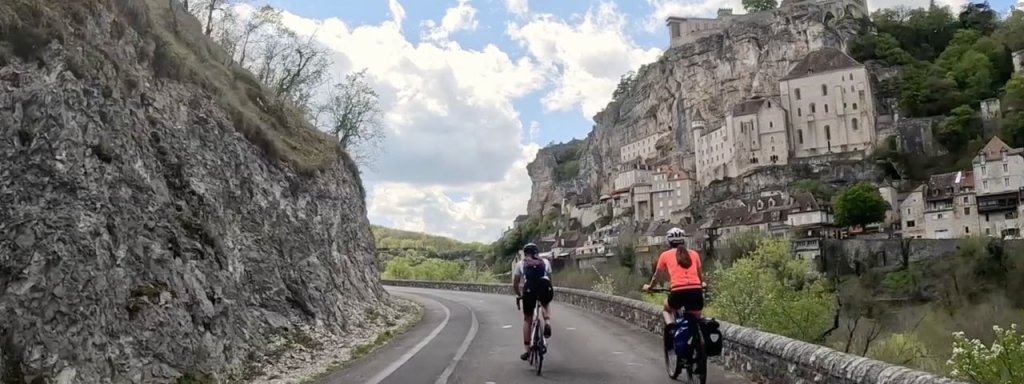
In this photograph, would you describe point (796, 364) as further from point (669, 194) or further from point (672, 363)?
point (669, 194)

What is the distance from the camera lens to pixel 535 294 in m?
10.7

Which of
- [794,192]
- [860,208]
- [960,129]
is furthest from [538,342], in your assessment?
[960,129]

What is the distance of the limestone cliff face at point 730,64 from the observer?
13612 cm

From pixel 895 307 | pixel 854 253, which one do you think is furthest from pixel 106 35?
pixel 854 253

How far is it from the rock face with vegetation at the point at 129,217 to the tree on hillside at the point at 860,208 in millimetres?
90167

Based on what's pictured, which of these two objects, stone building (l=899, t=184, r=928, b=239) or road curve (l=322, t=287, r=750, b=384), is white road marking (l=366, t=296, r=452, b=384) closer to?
road curve (l=322, t=287, r=750, b=384)

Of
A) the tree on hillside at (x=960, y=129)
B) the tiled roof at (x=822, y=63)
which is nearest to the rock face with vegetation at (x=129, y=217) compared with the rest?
the tree on hillside at (x=960, y=129)

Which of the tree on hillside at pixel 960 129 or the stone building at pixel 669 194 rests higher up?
the tree on hillside at pixel 960 129

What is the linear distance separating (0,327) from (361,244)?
20136 mm

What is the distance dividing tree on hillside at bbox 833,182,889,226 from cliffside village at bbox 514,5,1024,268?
141 centimetres

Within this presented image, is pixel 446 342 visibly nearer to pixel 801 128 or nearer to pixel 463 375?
pixel 463 375

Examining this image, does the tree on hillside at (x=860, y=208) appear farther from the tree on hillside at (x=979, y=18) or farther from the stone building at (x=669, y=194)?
the tree on hillside at (x=979, y=18)

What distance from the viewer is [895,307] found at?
6462 centimetres

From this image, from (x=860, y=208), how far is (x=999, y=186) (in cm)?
1545
